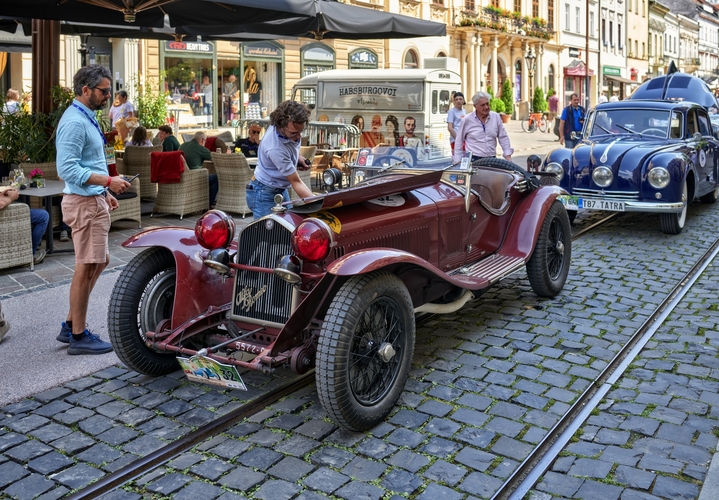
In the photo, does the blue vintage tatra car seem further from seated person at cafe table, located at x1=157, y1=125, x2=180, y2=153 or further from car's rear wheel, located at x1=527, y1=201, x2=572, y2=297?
seated person at cafe table, located at x1=157, y1=125, x2=180, y2=153

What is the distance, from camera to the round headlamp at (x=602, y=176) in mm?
9625

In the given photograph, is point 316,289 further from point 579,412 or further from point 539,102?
point 539,102

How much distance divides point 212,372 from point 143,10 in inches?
285

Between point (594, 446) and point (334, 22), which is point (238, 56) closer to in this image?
point (334, 22)

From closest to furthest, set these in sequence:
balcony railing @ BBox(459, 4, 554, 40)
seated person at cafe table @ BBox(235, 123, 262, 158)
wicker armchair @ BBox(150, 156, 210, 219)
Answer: wicker armchair @ BBox(150, 156, 210, 219) → seated person at cafe table @ BBox(235, 123, 262, 158) → balcony railing @ BBox(459, 4, 554, 40)

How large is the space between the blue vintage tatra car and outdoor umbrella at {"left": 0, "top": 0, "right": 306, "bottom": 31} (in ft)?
14.4

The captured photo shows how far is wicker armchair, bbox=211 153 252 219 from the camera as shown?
416 inches

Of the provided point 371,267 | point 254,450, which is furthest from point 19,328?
point 371,267

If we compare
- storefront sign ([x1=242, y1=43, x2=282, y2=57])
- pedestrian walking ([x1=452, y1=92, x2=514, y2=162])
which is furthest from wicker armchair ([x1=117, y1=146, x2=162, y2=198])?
storefront sign ([x1=242, y1=43, x2=282, y2=57])

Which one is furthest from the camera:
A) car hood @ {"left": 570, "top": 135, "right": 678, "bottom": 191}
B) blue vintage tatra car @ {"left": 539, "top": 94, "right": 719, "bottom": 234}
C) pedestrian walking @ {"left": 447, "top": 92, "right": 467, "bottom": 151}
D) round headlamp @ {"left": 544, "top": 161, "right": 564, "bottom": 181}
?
pedestrian walking @ {"left": 447, "top": 92, "right": 467, "bottom": 151}

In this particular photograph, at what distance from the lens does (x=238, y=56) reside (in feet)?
79.4

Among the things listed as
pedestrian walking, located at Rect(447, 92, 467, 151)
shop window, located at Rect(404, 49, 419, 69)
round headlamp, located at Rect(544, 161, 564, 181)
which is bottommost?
round headlamp, located at Rect(544, 161, 564, 181)

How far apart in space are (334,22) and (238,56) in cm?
1366

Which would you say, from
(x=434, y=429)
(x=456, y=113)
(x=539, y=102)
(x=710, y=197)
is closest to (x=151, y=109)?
(x=456, y=113)
